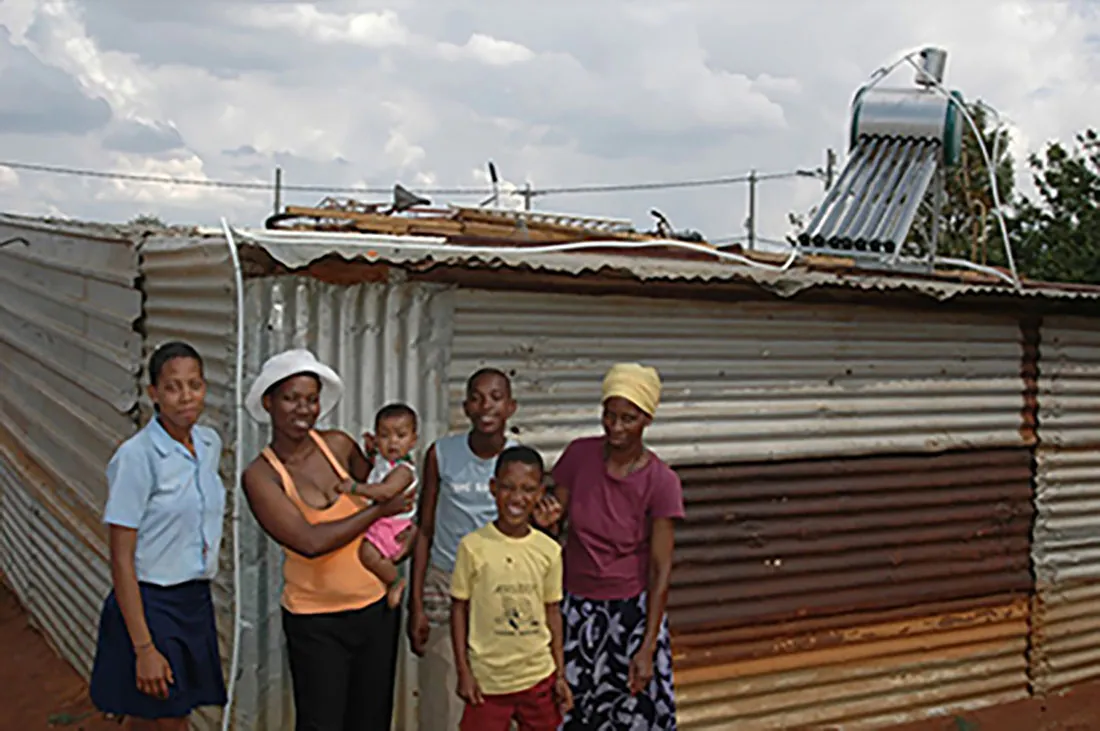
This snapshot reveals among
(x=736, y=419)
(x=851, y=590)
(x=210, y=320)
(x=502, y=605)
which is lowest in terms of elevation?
(x=851, y=590)

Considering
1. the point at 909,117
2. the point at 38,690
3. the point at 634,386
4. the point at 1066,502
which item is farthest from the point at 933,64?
the point at 38,690

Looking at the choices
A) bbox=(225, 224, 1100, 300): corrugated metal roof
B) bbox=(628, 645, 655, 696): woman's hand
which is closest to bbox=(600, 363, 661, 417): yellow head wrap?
bbox=(225, 224, 1100, 300): corrugated metal roof

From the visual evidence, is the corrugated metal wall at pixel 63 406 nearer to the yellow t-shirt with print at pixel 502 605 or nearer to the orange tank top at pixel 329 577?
the orange tank top at pixel 329 577

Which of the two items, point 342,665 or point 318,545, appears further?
point 342,665

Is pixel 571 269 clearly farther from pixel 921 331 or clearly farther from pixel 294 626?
pixel 921 331

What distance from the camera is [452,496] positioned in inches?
148

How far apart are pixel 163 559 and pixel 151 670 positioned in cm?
32

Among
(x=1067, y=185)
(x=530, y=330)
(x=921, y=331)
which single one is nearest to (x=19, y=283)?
(x=530, y=330)

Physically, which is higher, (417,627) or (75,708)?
(417,627)

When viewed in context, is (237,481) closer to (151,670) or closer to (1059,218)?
(151,670)

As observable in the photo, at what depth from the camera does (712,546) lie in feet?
16.3

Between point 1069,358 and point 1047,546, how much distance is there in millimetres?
1036

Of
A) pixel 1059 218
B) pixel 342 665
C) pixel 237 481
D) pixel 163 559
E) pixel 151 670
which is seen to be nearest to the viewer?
pixel 151 670

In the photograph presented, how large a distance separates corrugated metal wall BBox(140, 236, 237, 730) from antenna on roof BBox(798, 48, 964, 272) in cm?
378
